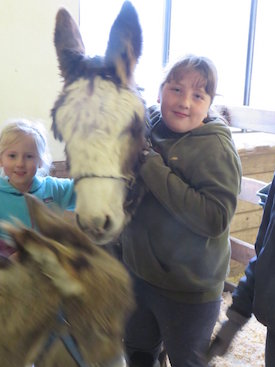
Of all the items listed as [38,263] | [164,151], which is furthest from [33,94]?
[38,263]

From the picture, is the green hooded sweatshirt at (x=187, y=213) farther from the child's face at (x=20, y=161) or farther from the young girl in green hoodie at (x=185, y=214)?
the child's face at (x=20, y=161)

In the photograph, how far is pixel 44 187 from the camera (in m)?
1.19

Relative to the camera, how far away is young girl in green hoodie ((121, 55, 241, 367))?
2.83 feet

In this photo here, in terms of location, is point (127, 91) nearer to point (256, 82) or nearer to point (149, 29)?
point (149, 29)

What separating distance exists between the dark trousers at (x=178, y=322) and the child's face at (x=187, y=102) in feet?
1.24

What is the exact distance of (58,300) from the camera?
0.51 meters

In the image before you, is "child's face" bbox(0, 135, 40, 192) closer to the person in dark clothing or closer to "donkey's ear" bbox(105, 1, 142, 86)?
"donkey's ear" bbox(105, 1, 142, 86)

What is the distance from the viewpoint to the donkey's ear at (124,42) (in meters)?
0.84

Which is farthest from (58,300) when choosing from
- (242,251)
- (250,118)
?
(242,251)

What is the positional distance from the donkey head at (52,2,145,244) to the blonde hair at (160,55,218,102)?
0.30 ft

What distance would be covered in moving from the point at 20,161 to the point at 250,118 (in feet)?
4.13

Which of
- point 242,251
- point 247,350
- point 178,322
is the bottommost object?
point 247,350

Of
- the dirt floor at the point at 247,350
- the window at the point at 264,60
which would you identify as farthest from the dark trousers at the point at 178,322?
the window at the point at 264,60

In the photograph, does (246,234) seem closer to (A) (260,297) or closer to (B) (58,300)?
(A) (260,297)
